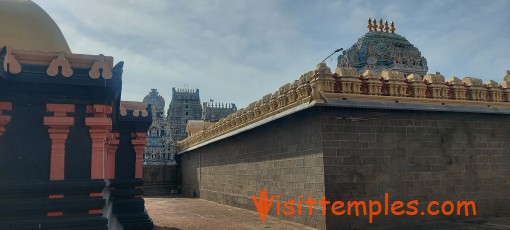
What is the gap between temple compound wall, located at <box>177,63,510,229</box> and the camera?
962 centimetres

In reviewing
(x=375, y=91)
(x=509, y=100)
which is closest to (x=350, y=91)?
(x=375, y=91)

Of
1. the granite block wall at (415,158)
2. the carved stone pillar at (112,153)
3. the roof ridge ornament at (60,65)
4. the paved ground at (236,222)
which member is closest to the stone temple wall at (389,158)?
the granite block wall at (415,158)

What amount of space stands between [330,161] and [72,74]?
6318mm

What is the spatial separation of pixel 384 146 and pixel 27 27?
28.0ft

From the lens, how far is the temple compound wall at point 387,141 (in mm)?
9625

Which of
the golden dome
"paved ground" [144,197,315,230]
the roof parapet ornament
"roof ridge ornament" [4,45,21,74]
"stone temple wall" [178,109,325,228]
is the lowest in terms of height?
"paved ground" [144,197,315,230]

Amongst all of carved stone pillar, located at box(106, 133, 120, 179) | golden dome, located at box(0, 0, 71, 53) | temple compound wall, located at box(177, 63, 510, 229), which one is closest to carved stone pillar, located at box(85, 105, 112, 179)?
golden dome, located at box(0, 0, 71, 53)

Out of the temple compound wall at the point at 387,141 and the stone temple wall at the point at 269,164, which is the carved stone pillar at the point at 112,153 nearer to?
the temple compound wall at the point at 387,141

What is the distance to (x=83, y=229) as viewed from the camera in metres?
5.23

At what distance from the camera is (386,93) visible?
33.5ft

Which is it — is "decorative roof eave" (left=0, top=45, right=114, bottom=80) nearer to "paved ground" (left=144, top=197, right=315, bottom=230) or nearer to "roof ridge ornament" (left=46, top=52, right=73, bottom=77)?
"roof ridge ornament" (left=46, top=52, right=73, bottom=77)

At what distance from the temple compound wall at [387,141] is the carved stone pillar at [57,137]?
5.72 metres

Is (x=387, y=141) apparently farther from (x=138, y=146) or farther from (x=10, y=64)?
(x=10, y=64)

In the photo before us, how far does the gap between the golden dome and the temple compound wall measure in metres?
5.84
